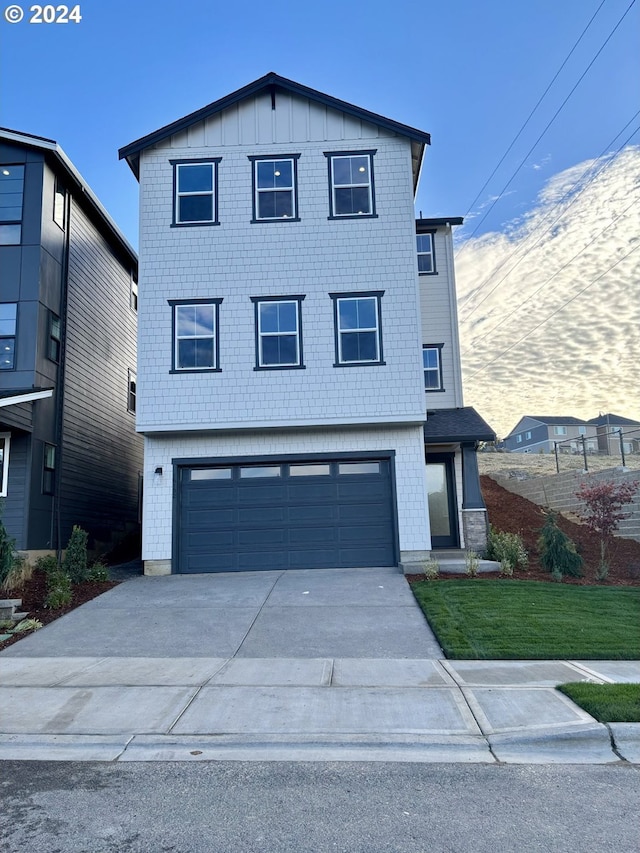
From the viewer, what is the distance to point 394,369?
581 inches

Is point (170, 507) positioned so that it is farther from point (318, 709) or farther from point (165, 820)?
point (165, 820)

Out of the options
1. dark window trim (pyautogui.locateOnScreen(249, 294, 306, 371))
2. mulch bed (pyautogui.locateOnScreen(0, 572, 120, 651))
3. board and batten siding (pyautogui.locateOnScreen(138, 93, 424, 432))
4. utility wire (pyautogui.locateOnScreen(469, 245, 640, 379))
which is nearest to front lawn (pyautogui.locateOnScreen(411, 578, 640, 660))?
board and batten siding (pyautogui.locateOnScreen(138, 93, 424, 432))

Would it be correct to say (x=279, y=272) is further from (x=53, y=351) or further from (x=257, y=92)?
(x=53, y=351)

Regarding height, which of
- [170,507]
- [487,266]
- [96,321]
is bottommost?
[170,507]

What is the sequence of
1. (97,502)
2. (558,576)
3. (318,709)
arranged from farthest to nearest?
1. (97,502)
2. (558,576)
3. (318,709)

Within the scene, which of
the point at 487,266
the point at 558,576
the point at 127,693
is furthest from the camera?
the point at 487,266

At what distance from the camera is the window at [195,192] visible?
50.8 feet

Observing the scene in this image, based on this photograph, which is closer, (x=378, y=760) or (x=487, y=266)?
(x=378, y=760)

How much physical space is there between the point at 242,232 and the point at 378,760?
12.3 metres

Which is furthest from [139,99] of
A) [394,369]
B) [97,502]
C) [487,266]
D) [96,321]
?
[487,266]

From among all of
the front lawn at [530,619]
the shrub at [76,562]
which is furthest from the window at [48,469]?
the front lawn at [530,619]

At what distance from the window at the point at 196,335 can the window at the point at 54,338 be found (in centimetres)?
313

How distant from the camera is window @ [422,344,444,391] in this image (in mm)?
17422

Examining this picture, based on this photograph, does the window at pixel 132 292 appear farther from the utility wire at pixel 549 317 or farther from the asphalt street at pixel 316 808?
the asphalt street at pixel 316 808
